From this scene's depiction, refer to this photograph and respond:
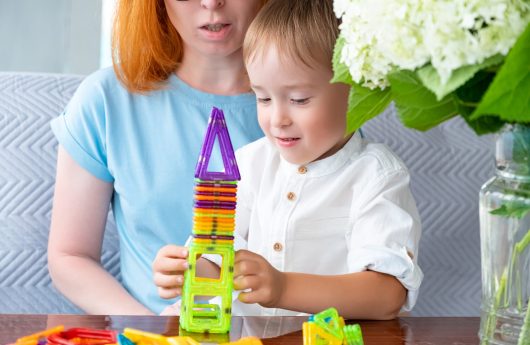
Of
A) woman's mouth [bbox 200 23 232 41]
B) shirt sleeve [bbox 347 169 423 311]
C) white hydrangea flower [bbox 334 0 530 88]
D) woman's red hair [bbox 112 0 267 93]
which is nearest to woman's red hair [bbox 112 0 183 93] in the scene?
woman's red hair [bbox 112 0 267 93]

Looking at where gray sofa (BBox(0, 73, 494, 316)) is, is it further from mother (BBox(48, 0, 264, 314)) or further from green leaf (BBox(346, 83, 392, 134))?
green leaf (BBox(346, 83, 392, 134))

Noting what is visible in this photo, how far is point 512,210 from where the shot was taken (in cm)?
92

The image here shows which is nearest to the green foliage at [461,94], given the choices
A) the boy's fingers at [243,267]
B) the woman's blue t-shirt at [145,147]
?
the boy's fingers at [243,267]

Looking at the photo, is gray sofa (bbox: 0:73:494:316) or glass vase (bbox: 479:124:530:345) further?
gray sofa (bbox: 0:73:494:316)

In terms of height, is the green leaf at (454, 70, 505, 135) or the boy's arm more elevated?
the green leaf at (454, 70, 505, 135)

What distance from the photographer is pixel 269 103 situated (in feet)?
4.58

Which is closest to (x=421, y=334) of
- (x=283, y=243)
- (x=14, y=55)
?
(x=283, y=243)

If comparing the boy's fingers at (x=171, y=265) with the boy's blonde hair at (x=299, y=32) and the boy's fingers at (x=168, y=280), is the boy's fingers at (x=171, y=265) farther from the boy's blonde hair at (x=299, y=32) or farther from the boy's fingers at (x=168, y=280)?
the boy's blonde hair at (x=299, y=32)

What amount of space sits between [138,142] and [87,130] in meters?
0.09

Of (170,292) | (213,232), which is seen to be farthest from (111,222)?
(213,232)

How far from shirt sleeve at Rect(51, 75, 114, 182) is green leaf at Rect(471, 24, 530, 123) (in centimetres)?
107

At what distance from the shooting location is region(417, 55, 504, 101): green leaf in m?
0.76

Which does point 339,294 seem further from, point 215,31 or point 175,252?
point 215,31

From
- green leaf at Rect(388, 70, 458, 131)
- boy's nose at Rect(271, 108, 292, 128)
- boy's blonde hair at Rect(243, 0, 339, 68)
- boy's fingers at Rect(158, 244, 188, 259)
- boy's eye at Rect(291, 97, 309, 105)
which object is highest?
boy's blonde hair at Rect(243, 0, 339, 68)
